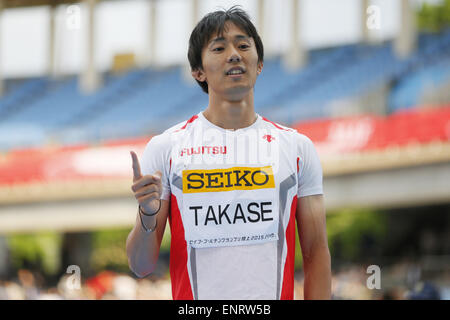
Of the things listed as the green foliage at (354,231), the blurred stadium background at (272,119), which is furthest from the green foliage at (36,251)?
the green foliage at (354,231)

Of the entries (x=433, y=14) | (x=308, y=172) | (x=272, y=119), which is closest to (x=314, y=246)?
(x=308, y=172)

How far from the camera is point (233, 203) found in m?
2.39

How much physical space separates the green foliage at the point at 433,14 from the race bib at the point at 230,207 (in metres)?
27.8

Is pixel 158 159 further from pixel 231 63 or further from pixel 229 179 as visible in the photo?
pixel 231 63

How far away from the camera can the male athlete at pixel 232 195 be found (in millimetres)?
2371

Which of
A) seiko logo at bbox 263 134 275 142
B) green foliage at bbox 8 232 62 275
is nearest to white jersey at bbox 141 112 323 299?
seiko logo at bbox 263 134 275 142

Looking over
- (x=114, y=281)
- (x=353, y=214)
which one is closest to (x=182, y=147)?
(x=114, y=281)

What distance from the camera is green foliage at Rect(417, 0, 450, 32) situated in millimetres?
28859

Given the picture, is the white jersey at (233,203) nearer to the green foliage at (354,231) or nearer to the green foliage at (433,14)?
the green foliage at (354,231)

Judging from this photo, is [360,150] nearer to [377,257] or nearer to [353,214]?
[377,257]

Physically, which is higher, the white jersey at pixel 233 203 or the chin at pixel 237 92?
the chin at pixel 237 92

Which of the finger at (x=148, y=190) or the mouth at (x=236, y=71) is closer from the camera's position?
the finger at (x=148, y=190)

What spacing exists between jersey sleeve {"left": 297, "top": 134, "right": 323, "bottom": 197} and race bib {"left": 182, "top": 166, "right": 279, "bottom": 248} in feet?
0.44

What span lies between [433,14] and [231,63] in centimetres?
2890
